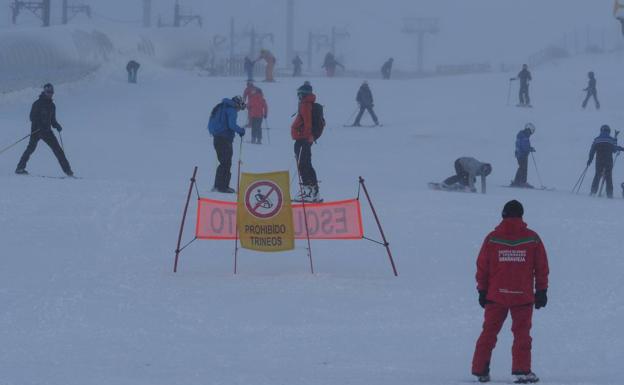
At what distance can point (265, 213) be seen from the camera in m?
11.0

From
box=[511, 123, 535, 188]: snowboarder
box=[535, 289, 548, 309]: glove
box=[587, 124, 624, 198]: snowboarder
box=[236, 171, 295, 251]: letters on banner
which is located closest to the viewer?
box=[535, 289, 548, 309]: glove

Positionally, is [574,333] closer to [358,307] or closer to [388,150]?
[358,307]

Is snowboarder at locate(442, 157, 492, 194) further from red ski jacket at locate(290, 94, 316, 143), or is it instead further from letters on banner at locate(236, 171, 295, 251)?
letters on banner at locate(236, 171, 295, 251)

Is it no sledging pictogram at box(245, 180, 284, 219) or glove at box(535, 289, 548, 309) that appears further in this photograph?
no sledging pictogram at box(245, 180, 284, 219)

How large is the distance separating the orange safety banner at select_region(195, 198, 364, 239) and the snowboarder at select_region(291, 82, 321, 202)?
3.18 metres

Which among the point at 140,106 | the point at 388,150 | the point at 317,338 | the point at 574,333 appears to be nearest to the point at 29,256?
the point at 317,338

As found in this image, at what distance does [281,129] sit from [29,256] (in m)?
21.1

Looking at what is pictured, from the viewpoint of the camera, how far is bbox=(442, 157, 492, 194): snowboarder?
749 inches

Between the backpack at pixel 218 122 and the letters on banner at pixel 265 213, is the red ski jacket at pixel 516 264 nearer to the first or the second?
the letters on banner at pixel 265 213

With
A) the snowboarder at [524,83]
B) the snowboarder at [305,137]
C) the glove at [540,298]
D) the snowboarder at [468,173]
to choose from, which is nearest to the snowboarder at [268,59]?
the snowboarder at [524,83]

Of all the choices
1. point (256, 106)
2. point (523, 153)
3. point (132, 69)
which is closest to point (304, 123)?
point (523, 153)

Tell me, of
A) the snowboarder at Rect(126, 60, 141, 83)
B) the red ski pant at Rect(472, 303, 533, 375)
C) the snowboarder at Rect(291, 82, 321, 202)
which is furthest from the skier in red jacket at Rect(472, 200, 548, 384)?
the snowboarder at Rect(126, 60, 141, 83)

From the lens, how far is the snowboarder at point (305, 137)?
14.6 metres

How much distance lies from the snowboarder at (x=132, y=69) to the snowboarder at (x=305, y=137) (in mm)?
28663
